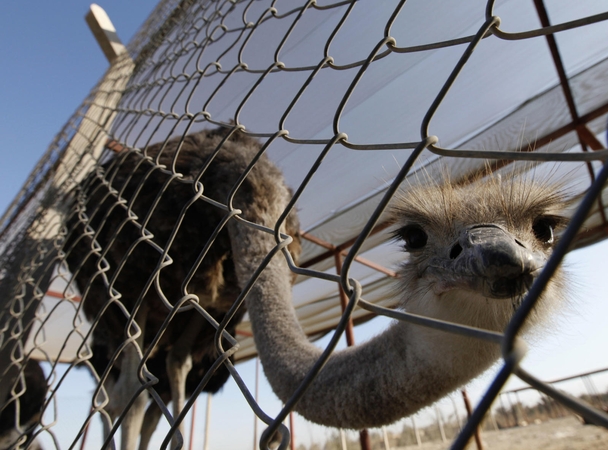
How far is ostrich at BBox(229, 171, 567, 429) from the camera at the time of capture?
864mm

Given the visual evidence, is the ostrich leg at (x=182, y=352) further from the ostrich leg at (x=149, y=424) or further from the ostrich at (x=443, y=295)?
the ostrich at (x=443, y=295)

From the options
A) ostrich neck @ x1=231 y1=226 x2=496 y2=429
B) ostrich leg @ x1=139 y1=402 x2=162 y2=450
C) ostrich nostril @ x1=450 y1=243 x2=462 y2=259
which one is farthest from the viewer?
ostrich leg @ x1=139 y1=402 x2=162 y2=450

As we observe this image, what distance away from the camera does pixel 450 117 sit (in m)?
3.42

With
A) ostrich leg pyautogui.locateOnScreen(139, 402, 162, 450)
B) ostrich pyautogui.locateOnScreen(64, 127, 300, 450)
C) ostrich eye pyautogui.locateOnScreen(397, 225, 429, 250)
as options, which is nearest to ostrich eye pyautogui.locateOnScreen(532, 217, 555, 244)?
ostrich eye pyautogui.locateOnScreen(397, 225, 429, 250)

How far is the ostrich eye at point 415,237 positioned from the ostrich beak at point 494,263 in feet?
1.10

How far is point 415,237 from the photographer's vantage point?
1287 millimetres

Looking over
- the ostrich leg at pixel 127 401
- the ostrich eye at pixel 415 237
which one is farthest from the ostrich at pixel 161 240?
the ostrich eye at pixel 415 237

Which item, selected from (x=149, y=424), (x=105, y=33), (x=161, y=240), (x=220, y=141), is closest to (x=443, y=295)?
(x=220, y=141)

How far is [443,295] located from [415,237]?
24 cm

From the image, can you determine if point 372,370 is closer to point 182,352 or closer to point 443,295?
point 443,295

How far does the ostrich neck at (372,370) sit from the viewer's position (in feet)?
3.83

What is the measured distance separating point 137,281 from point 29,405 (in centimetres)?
235

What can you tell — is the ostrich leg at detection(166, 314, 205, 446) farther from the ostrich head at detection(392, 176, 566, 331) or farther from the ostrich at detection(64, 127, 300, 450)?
the ostrich head at detection(392, 176, 566, 331)

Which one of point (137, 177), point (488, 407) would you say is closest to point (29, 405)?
point (137, 177)
